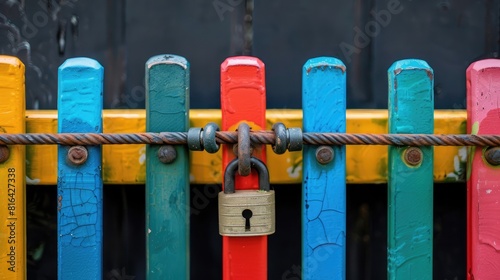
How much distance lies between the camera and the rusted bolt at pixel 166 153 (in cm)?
109

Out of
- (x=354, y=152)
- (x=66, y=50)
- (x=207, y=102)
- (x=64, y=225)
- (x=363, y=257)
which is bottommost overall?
(x=363, y=257)

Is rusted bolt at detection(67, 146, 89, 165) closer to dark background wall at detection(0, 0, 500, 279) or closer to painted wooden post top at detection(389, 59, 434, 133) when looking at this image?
dark background wall at detection(0, 0, 500, 279)

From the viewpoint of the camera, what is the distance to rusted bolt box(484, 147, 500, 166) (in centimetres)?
113

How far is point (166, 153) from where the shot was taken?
109 centimetres

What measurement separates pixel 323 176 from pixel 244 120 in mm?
179

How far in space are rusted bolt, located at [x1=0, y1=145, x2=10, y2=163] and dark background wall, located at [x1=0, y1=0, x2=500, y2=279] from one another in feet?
1.01

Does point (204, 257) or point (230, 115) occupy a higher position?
point (230, 115)

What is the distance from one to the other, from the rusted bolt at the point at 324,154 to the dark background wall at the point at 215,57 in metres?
0.31

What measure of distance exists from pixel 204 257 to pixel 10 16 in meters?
0.74

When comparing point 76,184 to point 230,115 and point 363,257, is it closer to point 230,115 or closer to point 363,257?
point 230,115

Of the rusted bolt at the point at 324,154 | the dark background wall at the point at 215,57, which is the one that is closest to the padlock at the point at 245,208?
the rusted bolt at the point at 324,154

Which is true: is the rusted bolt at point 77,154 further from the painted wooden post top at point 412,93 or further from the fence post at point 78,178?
the painted wooden post top at point 412,93

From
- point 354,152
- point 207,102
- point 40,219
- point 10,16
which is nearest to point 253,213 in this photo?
point 354,152

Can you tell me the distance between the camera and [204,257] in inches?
56.2
